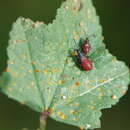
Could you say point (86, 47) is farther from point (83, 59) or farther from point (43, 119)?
point (43, 119)

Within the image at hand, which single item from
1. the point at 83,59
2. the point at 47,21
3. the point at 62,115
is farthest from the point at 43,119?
the point at 47,21

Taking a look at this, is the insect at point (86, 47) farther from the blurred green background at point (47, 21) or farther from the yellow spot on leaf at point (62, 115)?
the blurred green background at point (47, 21)

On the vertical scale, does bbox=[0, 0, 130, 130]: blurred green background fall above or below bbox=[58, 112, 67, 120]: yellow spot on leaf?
above

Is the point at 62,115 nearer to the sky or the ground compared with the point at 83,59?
nearer to the ground

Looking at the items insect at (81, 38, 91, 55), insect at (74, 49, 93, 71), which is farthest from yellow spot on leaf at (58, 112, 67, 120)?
insect at (81, 38, 91, 55)

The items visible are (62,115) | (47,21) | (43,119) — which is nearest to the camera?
(43,119)

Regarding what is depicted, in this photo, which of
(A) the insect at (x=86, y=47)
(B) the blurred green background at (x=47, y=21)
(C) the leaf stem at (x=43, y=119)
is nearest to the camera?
(C) the leaf stem at (x=43, y=119)

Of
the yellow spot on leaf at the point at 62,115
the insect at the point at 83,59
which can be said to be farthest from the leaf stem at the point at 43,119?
the insect at the point at 83,59

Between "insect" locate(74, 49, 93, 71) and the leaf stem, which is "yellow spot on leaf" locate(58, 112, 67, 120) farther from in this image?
"insect" locate(74, 49, 93, 71)

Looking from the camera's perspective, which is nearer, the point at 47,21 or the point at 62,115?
the point at 62,115
